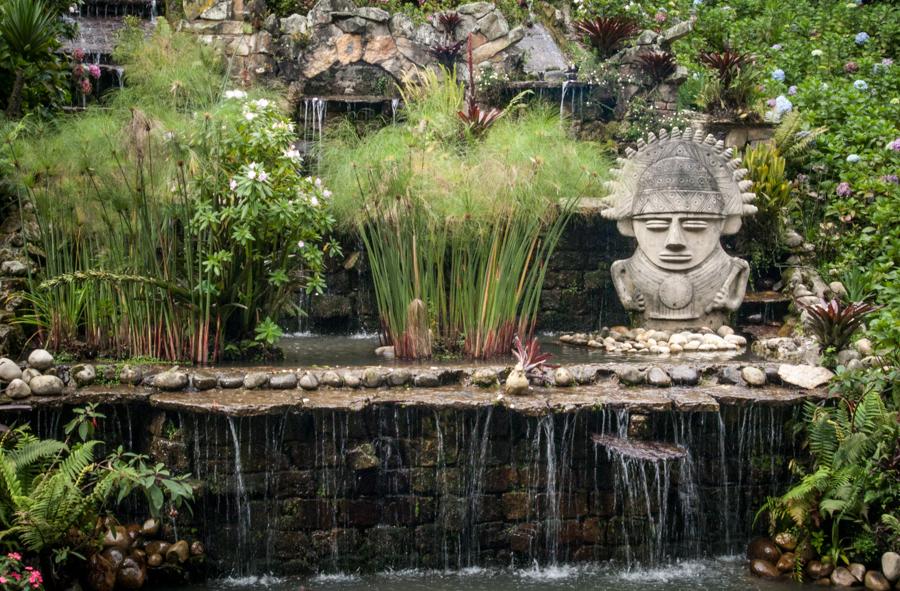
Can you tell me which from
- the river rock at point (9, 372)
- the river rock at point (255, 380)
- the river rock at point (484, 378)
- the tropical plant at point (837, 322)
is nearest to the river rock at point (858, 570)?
the tropical plant at point (837, 322)

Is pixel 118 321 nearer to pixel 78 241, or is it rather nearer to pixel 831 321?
pixel 78 241

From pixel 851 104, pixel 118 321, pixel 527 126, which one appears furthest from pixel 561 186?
pixel 851 104

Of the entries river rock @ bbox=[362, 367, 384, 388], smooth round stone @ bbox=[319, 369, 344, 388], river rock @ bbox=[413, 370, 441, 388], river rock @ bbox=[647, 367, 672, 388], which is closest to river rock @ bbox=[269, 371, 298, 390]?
smooth round stone @ bbox=[319, 369, 344, 388]

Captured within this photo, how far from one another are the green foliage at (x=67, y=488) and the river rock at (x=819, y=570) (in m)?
3.96

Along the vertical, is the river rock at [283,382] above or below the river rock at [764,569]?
above

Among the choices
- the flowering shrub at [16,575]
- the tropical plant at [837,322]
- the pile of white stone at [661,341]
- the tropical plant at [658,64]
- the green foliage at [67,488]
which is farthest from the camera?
the tropical plant at [658,64]

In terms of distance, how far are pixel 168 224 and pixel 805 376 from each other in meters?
4.81

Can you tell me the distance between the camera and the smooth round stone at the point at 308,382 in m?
7.02

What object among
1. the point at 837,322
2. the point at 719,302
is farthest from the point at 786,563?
the point at 719,302

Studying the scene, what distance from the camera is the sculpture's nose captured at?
30.2ft

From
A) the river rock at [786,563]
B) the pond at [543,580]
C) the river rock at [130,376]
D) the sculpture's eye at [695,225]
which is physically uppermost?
the sculpture's eye at [695,225]

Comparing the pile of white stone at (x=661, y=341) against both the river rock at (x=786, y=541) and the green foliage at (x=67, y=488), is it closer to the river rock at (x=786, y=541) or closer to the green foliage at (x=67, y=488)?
the river rock at (x=786, y=541)

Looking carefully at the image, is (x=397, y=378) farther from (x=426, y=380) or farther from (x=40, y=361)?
(x=40, y=361)

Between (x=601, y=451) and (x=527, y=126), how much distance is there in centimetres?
328
